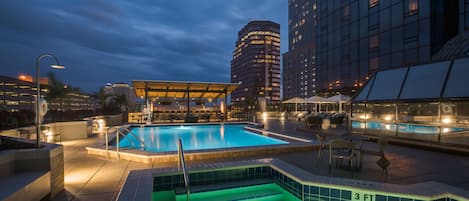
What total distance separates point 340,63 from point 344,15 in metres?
5.09

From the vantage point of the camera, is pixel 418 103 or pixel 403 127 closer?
pixel 418 103

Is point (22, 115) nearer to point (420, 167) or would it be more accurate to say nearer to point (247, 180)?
point (247, 180)

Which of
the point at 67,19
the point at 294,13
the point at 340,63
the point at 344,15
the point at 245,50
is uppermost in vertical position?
the point at 294,13

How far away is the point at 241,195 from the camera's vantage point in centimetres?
382

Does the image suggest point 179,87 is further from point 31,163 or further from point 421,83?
point 421,83

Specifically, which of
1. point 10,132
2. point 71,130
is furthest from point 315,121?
point 10,132

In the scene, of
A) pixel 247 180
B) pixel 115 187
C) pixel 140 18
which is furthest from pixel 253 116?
pixel 140 18

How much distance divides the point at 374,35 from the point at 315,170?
20.2 meters

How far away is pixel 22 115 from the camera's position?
8070 millimetres

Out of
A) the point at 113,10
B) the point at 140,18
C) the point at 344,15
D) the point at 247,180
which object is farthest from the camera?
the point at 140,18

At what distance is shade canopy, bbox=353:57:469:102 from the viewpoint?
629 centimetres

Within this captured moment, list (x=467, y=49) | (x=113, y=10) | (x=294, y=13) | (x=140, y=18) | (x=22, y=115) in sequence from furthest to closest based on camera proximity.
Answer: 1. (x=294, y=13)
2. (x=140, y=18)
3. (x=113, y=10)
4. (x=22, y=115)
5. (x=467, y=49)

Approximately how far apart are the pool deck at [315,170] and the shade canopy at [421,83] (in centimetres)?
191

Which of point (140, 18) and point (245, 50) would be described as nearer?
point (140, 18)
